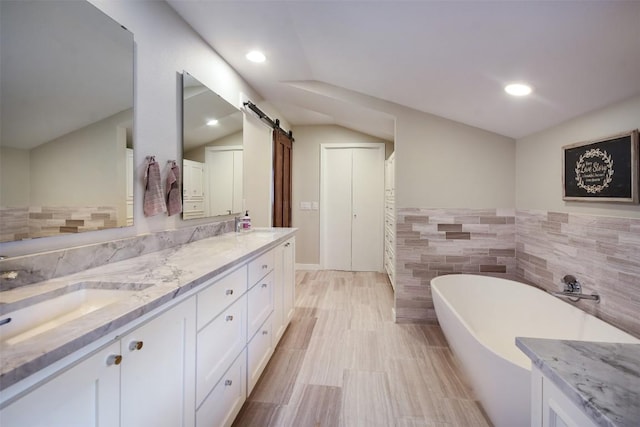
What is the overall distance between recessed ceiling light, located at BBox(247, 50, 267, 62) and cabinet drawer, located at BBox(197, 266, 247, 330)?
181 cm

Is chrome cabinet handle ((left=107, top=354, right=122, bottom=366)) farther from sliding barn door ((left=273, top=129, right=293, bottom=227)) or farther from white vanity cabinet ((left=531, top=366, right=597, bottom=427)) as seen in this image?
sliding barn door ((left=273, top=129, right=293, bottom=227))

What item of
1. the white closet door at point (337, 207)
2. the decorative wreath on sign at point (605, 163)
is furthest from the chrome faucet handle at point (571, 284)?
the white closet door at point (337, 207)

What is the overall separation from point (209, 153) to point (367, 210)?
3.10 metres

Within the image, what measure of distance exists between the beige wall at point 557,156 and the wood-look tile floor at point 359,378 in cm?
141

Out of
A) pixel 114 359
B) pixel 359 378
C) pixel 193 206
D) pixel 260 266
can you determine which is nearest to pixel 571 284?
pixel 359 378

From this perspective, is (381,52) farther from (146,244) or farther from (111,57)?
(146,244)

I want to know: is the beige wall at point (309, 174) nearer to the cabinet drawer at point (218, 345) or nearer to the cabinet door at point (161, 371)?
the cabinet drawer at point (218, 345)

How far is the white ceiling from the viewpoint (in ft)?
4.41

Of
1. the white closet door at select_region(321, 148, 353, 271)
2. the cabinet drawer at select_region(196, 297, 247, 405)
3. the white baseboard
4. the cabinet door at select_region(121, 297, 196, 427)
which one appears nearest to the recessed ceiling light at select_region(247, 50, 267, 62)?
the cabinet drawer at select_region(196, 297, 247, 405)

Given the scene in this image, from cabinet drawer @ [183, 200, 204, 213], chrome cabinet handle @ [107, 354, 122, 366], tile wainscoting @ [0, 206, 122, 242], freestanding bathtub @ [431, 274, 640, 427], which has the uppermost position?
cabinet drawer @ [183, 200, 204, 213]

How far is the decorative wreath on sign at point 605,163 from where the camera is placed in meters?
1.73

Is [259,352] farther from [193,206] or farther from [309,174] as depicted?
[309,174]

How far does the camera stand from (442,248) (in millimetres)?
2967

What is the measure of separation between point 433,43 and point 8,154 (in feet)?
6.83
